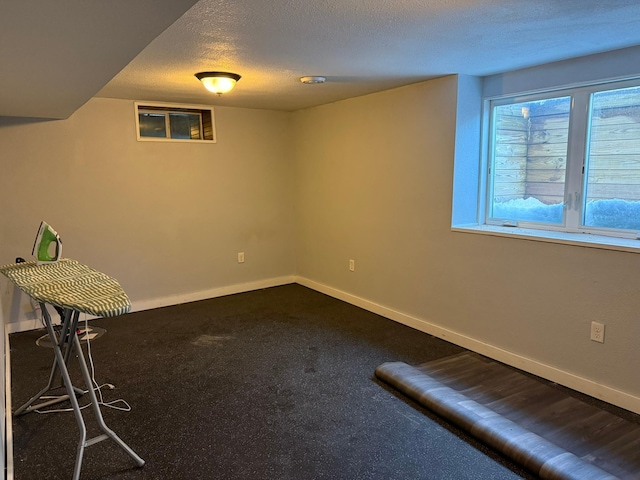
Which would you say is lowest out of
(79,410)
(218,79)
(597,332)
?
(79,410)

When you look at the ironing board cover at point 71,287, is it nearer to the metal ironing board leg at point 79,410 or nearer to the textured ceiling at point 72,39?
the metal ironing board leg at point 79,410

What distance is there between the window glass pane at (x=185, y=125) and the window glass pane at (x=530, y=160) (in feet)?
9.48

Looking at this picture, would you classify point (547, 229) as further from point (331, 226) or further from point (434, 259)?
point (331, 226)

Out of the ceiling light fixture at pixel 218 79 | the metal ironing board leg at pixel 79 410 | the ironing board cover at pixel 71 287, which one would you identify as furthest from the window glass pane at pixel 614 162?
the metal ironing board leg at pixel 79 410

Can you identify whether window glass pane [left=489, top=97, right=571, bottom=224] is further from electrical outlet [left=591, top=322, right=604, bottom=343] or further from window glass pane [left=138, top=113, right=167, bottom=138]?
window glass pane [left=138, top=113, right=167, bottom=138]

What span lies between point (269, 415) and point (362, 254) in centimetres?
219

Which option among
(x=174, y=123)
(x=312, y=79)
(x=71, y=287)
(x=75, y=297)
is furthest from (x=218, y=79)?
(x=75, y=297)

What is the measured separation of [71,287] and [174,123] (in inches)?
116

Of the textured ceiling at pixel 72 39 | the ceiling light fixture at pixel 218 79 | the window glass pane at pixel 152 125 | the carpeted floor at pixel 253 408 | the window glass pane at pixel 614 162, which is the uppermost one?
the ceiling light fixture at pixel 218 79

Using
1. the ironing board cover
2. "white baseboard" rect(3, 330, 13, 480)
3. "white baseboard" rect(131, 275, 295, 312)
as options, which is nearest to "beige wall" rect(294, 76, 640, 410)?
"white baseboard" rect(131, 275, 295, 312)

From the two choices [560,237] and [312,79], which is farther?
[312,79]

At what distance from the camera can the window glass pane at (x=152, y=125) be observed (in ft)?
14.1

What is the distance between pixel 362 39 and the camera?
237 centimetres

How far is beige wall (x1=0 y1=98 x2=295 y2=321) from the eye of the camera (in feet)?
Answer: 12.6
